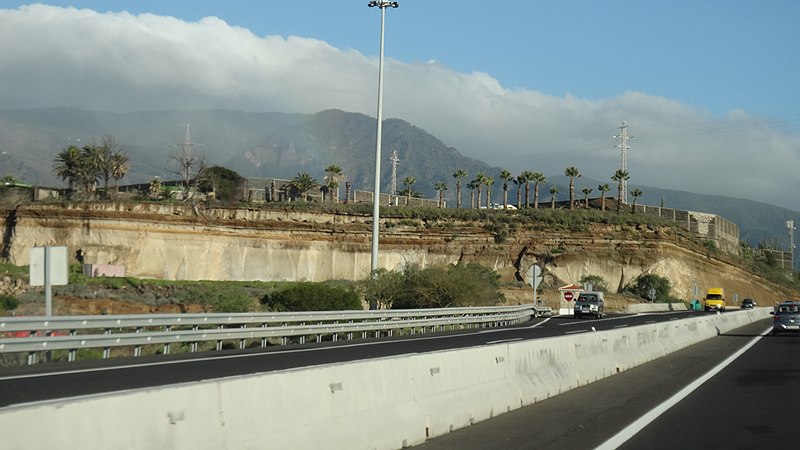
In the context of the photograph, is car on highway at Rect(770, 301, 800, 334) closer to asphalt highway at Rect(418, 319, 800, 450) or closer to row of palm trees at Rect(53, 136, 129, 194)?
asphalt highway at Rect(418, 319, 800, 450)

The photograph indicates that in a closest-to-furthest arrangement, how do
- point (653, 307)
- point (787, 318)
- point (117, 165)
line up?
1. point (787, 318)
2. point (653, 307)
3. point (117, 165)

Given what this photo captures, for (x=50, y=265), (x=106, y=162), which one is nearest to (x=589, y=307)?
(x=50, y=265)

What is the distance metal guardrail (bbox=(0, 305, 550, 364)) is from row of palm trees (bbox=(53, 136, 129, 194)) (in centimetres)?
6849

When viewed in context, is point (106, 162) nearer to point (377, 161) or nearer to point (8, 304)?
point (8, 304)

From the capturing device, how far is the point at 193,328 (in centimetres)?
2892

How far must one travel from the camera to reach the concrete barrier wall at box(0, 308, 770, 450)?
18.9 ft

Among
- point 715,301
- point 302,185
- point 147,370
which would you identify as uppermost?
point 302,185

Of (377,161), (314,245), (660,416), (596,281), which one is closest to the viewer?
(660,416)

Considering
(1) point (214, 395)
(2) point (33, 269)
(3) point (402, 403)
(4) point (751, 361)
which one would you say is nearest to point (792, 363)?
(4) point (751, 361)

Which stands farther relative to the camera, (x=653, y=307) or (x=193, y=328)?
(x=653, y=307)

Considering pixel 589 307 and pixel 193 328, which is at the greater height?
pixel 193 328

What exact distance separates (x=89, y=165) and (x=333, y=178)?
3553 cm

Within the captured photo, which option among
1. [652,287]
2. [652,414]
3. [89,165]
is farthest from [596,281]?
[652,414]

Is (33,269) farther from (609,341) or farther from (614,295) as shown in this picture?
(614,295)
